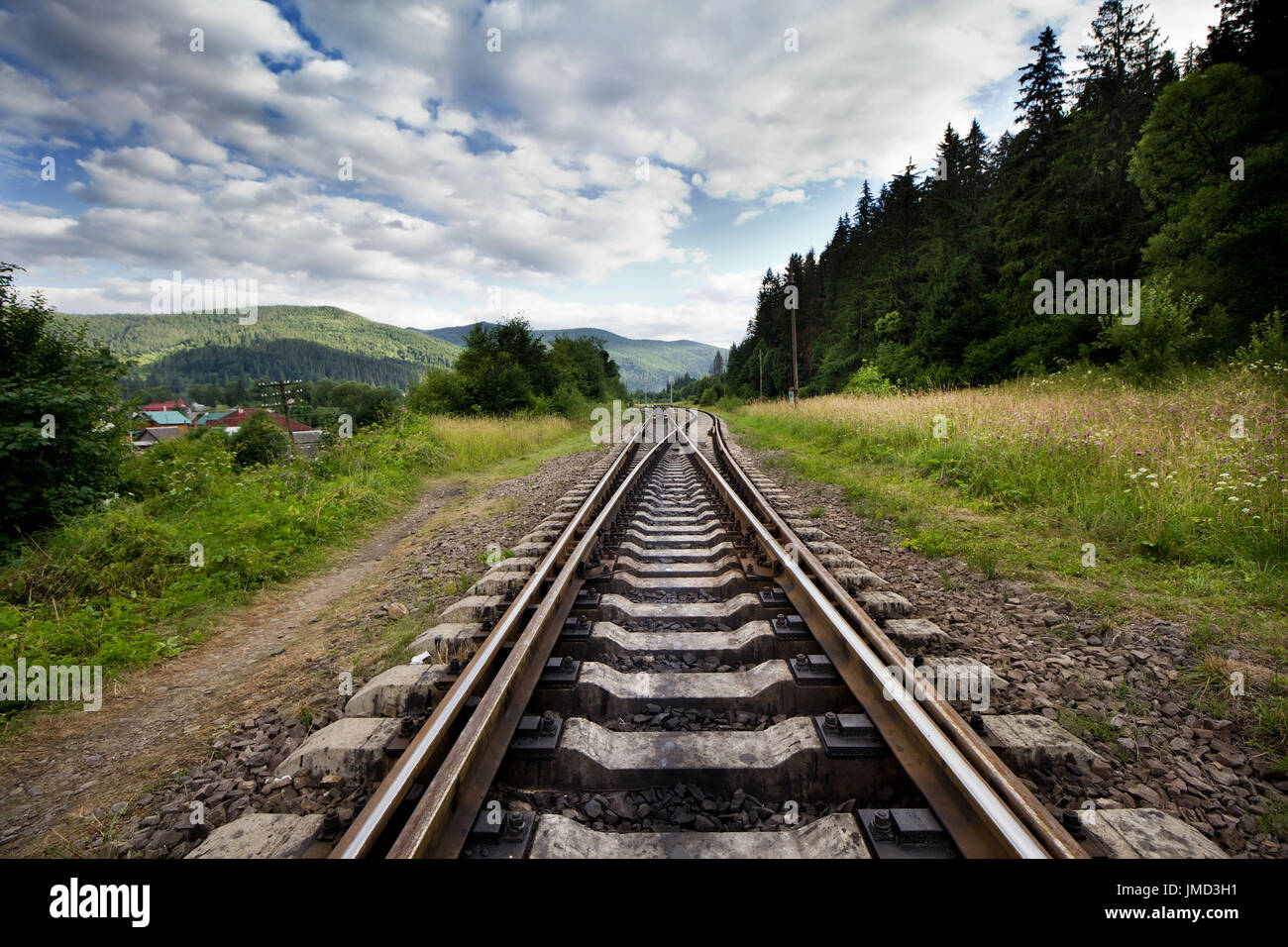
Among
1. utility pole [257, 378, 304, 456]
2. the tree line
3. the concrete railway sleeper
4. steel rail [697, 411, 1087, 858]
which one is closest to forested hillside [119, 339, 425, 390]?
the tree line

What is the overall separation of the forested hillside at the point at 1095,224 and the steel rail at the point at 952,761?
54.9ft

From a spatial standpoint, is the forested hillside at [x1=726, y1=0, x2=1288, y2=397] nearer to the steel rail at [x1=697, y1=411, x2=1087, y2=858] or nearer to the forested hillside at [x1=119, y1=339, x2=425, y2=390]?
the steel rail at [x1=697, y1=411, x2=1087, y2=858]

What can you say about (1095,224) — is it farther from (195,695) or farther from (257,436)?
(257,436)

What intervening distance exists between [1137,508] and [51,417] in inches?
403

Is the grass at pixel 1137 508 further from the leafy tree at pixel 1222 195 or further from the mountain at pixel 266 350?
the mountain at pixel 266 350

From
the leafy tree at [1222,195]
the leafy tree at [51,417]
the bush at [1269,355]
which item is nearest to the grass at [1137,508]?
the bush at [1269,355]

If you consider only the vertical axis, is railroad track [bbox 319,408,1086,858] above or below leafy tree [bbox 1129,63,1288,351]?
below

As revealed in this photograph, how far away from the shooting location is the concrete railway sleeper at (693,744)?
4.88 ft

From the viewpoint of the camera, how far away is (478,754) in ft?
6.02

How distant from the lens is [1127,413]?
665cm

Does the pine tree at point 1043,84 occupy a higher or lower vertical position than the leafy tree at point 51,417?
higher

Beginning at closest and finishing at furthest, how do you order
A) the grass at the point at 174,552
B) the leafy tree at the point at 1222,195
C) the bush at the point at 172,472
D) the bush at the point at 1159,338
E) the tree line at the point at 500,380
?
1. the grass at the point at 174,552
2. the bush at the point at 172,472
3. the bush at the point at 1159,338
4. the leafy tree at the point at 1222,195
5. the tree line at the point at 500,380

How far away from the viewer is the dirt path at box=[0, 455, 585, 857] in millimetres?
2090

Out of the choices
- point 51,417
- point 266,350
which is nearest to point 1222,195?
point 51,417
